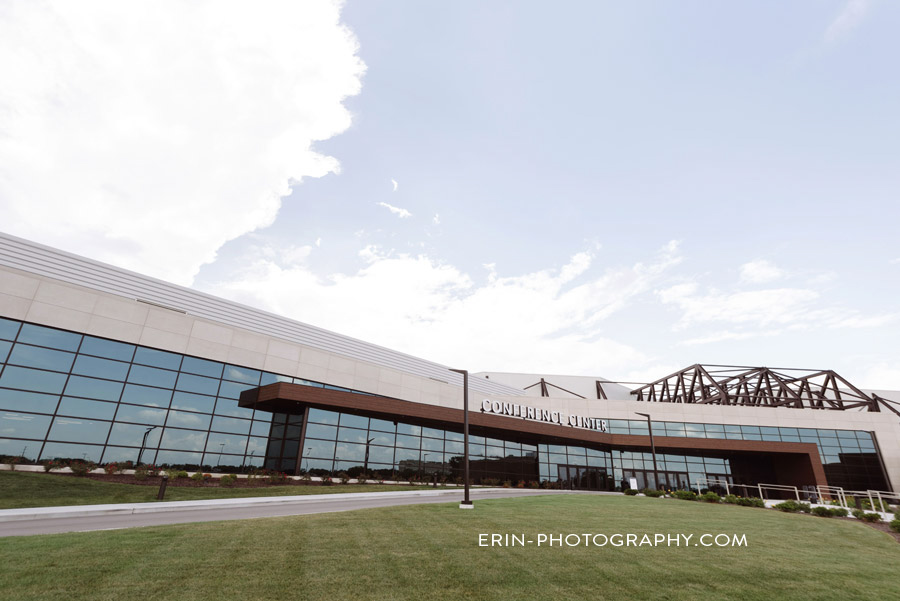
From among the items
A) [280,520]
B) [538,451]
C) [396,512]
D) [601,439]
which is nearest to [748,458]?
[601,439]

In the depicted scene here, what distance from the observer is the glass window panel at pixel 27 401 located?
22484 millimetres

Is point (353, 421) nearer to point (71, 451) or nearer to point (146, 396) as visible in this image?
point (146, 396)

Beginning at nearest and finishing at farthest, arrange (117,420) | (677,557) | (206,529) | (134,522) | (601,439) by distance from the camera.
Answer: (677,557)
(206,529)
(134,522)
(117,420)
(601,439)

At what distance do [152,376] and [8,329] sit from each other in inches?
277

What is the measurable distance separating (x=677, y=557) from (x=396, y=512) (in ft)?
33.9

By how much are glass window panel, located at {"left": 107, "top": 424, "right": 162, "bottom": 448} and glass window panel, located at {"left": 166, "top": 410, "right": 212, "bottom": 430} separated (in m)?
0.97

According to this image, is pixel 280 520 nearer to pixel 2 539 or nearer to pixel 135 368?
pixel 2 539

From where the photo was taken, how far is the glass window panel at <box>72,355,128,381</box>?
2491cm

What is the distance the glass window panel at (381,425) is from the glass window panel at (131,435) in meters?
Answer: 14.5

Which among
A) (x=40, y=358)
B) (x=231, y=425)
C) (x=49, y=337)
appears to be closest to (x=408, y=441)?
(x=231, y=425)

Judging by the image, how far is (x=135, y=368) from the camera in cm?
2670

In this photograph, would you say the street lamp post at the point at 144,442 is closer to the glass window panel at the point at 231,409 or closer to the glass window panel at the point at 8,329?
the glass window panel at the point at 231,409

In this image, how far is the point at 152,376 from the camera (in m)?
27.2

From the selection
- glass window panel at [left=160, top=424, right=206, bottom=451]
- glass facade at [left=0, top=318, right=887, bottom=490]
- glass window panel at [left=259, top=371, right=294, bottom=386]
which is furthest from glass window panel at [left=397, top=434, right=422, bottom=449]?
glass window panel at [left=160, top=424, right=206, bottom=451]
